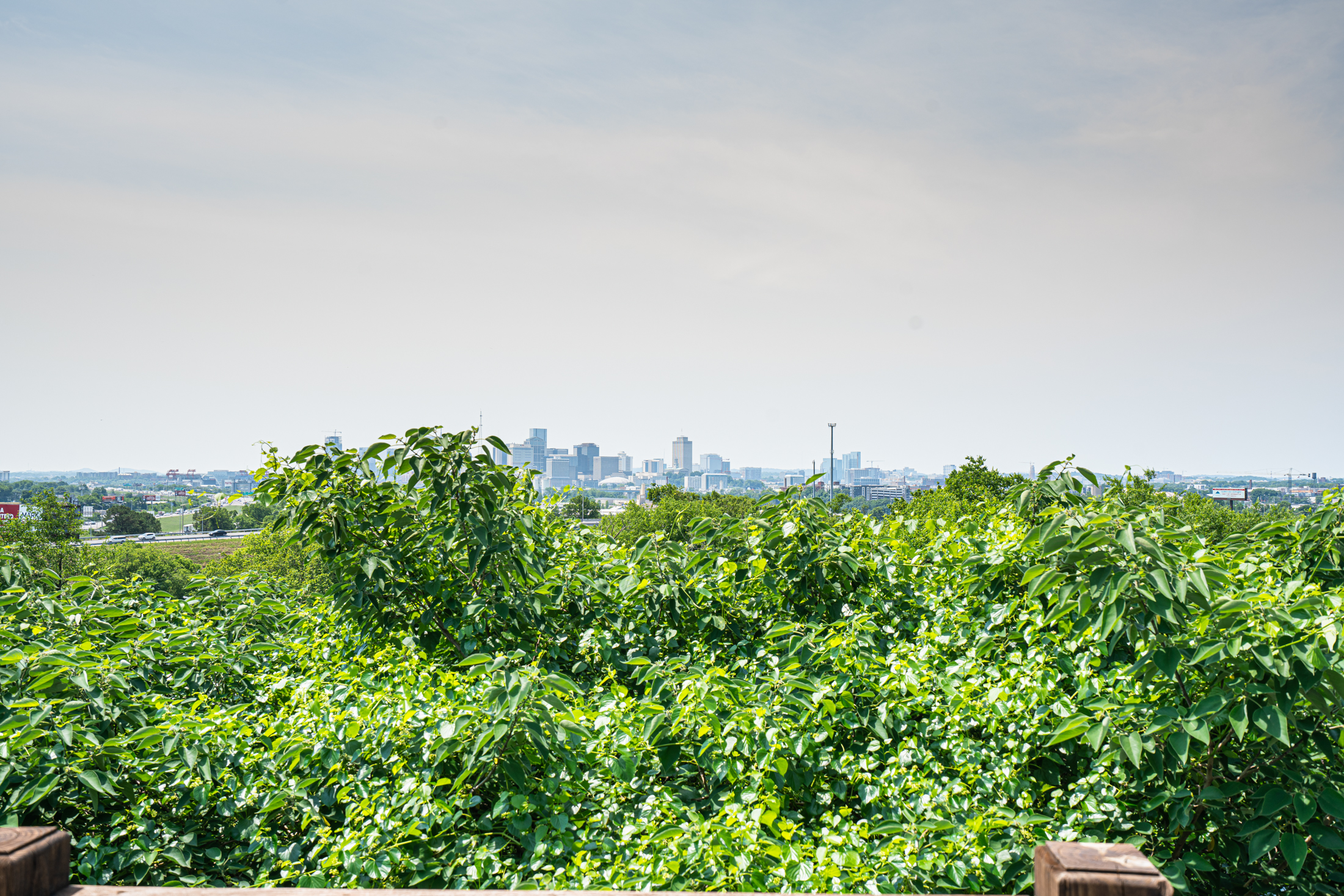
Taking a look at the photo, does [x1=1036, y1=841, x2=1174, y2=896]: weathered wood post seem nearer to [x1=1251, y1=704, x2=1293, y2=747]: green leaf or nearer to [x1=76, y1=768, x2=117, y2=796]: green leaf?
[x1=1251, y1=704, x2=1293, y2=747]: green leaf

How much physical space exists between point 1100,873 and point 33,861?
1.96 m

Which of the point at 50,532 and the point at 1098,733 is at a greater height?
the point at 1098,733

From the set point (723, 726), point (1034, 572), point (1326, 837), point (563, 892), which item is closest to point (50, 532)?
point (723, 726)

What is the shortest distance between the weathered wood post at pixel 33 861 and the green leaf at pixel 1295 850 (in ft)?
10.5

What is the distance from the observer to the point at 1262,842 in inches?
91.9

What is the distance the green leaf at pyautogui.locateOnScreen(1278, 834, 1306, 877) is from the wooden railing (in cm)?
150

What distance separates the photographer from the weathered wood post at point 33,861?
1354 mm

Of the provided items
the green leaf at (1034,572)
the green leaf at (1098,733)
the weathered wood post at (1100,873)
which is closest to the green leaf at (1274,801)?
the green leaf at (1098,733)

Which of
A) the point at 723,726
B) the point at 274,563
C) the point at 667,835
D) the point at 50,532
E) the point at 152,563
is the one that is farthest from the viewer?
the point at 152,563

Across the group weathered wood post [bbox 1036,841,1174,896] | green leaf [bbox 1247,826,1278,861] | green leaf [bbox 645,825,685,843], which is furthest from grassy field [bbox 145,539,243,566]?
weathered wood post [bbox 1036,841,1174,896]

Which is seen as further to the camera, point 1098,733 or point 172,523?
point 172,523

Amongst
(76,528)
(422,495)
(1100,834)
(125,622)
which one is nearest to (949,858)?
(1100,834)

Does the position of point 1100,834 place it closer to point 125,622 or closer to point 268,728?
point 268,728

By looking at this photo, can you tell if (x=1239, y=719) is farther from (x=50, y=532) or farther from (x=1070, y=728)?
(x=50, y=532)
